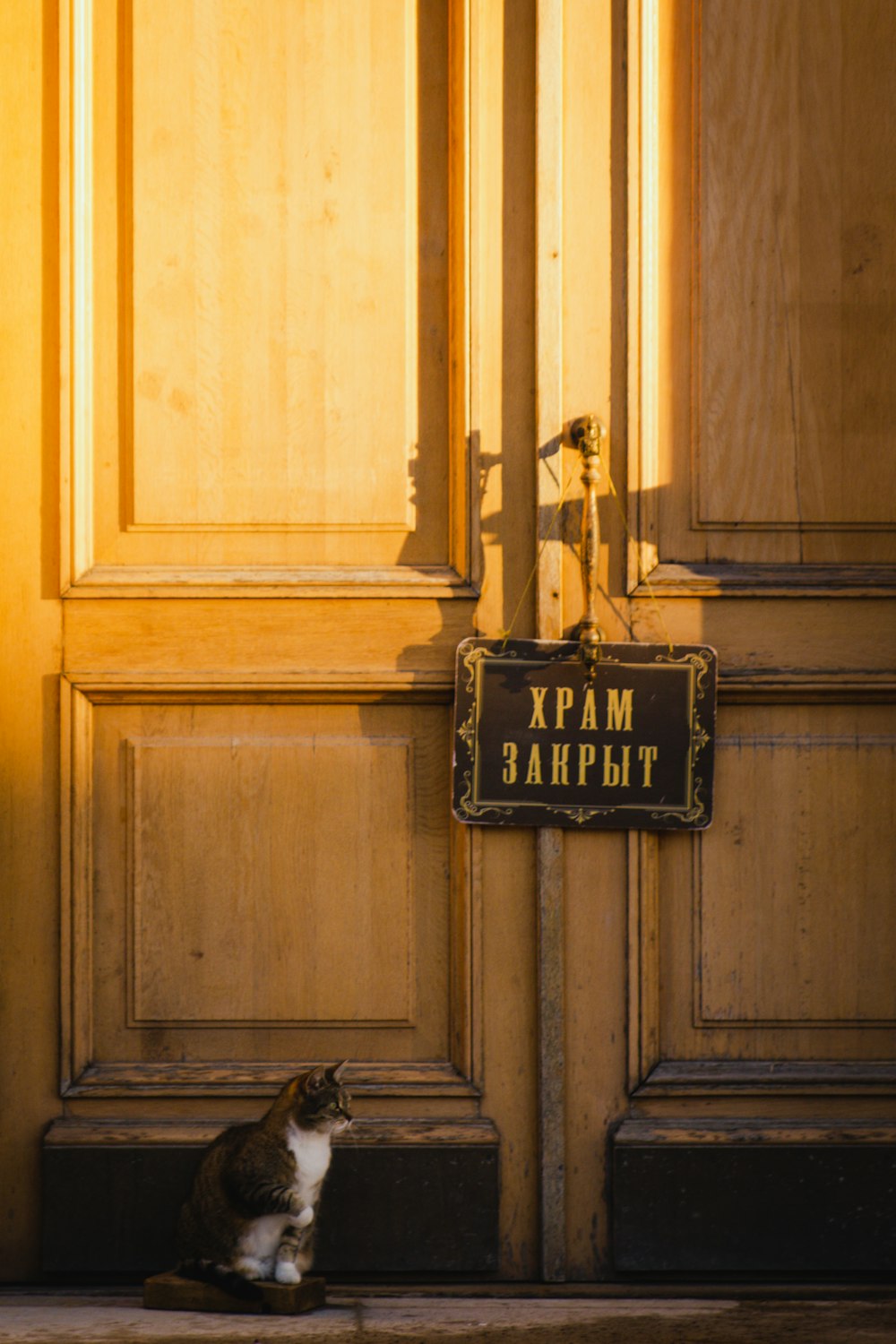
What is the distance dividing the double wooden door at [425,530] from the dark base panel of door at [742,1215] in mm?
72

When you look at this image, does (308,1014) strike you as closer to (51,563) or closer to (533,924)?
(533,924)

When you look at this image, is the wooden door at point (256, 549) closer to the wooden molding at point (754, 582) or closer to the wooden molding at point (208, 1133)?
the wooden molding at point (208, 1133)

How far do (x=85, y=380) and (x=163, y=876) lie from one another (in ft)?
2.65

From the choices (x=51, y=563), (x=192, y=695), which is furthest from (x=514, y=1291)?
(x=51, y=563)

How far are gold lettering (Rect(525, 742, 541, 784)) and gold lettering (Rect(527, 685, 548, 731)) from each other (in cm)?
3

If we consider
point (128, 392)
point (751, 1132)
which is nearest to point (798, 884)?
point (751, 1132)

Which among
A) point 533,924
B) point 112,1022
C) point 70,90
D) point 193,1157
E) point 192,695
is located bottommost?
point 193,1157

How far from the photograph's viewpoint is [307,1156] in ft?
6.84

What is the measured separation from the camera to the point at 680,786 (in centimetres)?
233

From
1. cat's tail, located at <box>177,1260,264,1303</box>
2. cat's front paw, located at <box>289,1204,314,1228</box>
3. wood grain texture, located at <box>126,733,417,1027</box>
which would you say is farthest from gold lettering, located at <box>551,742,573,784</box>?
cat's tail, located at <box>177,1260,264,1303</box>

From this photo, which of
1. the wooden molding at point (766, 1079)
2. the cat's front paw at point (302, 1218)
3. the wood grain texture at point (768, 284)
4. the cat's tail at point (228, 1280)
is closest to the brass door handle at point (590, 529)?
the wood grain texture at point (768, 284)

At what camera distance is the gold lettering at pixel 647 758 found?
2.33 meters

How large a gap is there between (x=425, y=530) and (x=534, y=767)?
424 mm

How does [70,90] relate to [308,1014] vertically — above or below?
above
